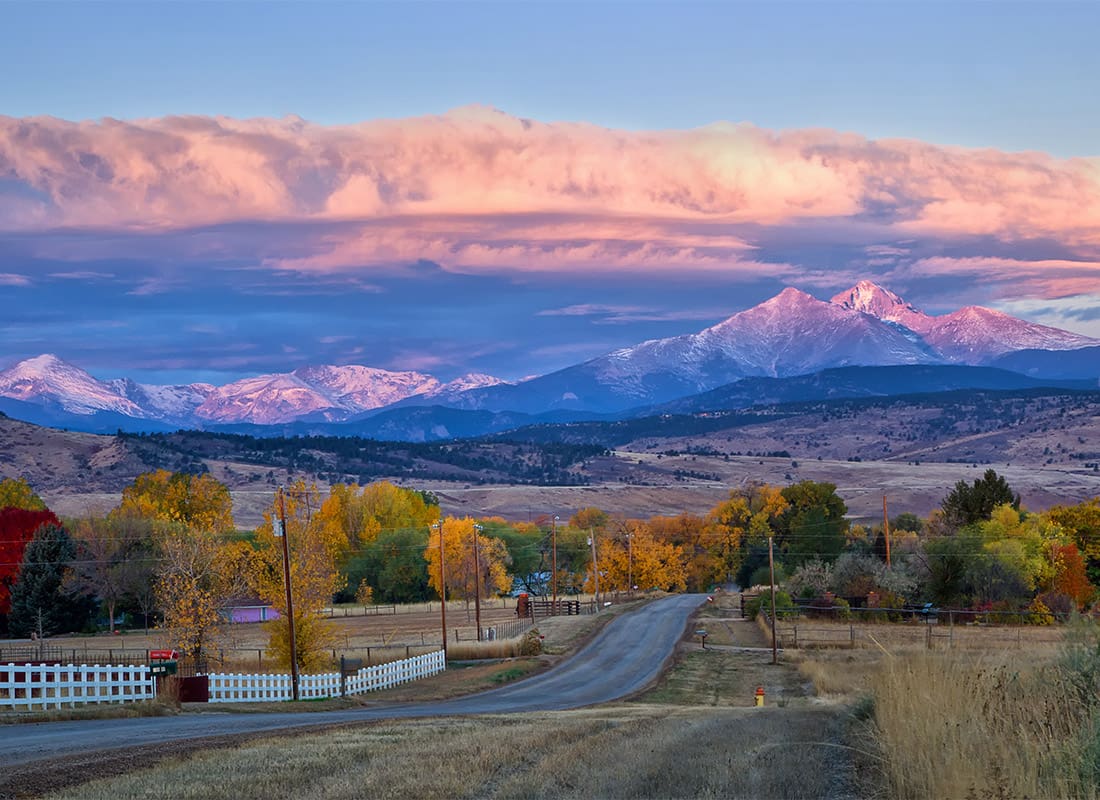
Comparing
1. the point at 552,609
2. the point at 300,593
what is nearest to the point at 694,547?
the point at 552,609

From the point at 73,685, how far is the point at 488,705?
43.6 feet

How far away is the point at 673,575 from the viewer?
143m

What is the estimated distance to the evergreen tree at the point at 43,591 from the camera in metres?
94.9

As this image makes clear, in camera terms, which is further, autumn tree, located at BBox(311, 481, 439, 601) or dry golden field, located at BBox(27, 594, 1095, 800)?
autumn tree, located at BBox(311, 481, 439, 601)

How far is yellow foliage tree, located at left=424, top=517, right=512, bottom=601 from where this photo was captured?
390ft

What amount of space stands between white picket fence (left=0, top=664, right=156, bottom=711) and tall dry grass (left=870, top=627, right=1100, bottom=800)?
2836cm

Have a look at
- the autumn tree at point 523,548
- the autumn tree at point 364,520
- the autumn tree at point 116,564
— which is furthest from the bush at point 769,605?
the autumn tree at point 523,548

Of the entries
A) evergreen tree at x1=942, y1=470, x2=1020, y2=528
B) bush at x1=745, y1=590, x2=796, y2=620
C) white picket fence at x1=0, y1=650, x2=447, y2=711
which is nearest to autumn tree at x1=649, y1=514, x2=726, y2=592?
evergreen tree at x1=942, y1=470, x2=1020, y2=528

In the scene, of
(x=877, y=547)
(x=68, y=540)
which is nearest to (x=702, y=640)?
(x=877, y=547)

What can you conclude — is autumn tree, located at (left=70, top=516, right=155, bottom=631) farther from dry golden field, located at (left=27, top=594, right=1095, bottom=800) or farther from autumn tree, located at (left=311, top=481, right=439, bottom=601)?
dry golden field, located at (left=27, top=594, right=1095, bottom=800)

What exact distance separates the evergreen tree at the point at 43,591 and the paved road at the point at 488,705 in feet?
145

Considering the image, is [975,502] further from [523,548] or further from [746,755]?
[746,755]

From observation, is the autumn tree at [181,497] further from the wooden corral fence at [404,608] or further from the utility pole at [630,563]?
the utility pole at [630,563]

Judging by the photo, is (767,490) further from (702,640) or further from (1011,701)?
(1011,701)
